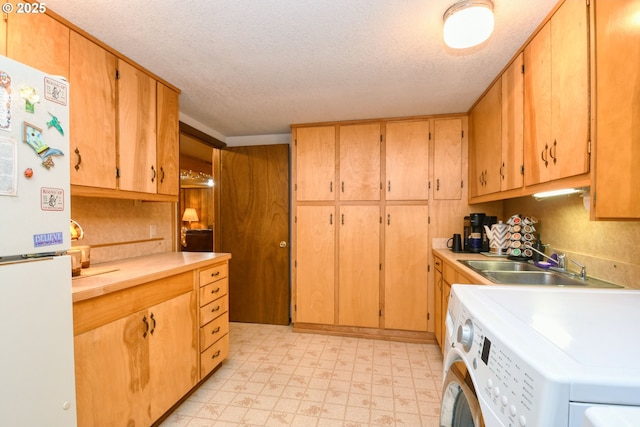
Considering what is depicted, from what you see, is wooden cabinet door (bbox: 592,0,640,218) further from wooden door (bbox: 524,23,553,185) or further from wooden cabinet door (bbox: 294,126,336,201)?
wooden cabinet door (bbox: 294,126,336,201)

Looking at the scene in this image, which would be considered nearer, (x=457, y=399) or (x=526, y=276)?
(x=457, y=399)

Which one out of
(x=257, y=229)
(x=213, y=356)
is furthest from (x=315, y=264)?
(x=213, y=356)

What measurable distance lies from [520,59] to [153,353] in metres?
2.81

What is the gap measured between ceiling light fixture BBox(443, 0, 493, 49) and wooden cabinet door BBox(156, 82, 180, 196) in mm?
1963

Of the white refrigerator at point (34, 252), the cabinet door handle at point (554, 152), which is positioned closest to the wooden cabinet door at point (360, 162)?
the cabinet door handle at point (554, 152)

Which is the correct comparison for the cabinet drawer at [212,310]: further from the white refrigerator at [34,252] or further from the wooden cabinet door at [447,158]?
the wooden cabinet door at [447,158]

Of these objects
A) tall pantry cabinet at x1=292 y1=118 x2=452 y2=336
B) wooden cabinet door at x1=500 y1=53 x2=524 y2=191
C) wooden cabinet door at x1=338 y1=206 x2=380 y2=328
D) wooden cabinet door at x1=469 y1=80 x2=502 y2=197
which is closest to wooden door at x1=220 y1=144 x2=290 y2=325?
tall pantry cabinet at x1=292 y1=118 x2=452 y2=336

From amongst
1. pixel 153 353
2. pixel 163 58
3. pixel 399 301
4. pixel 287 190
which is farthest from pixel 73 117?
pixel 399 301

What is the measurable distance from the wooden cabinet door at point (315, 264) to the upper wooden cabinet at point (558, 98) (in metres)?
1.88

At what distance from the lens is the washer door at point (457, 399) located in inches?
32.1

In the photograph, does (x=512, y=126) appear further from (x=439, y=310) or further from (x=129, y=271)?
(x=129, y=271)

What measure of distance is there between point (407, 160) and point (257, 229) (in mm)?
1907

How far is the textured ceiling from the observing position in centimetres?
141

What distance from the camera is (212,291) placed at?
7.22 feet
